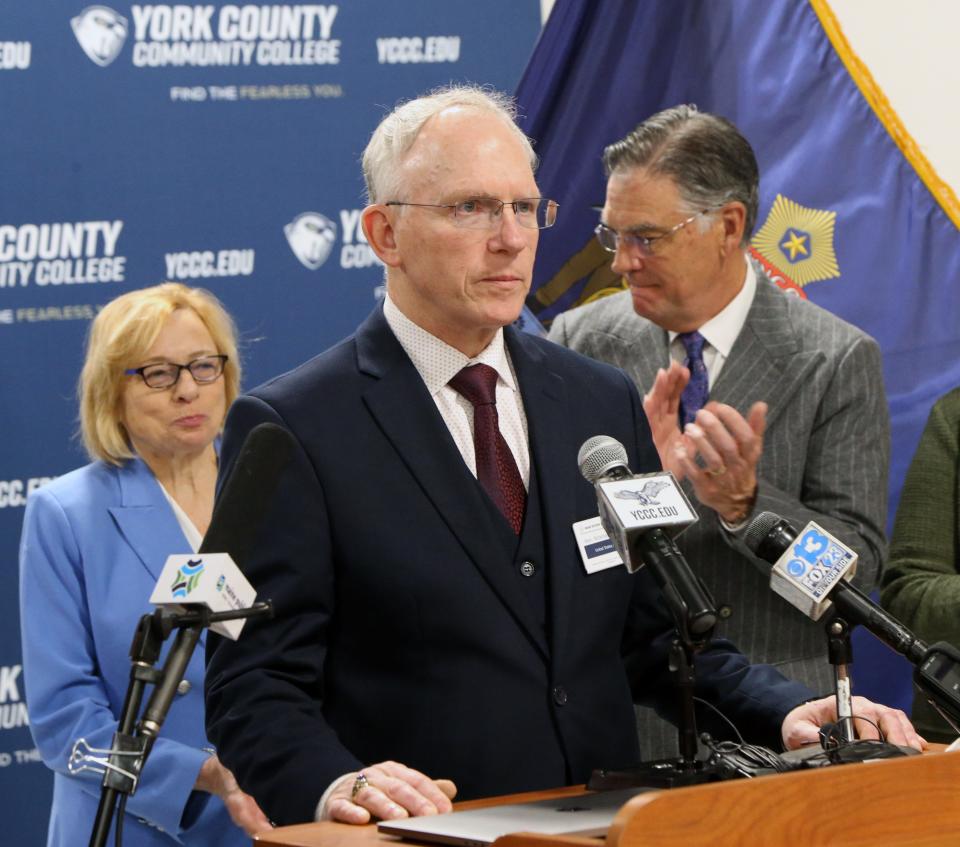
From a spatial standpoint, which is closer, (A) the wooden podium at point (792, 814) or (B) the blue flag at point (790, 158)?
(A) the wooden podium at point (792, 814)

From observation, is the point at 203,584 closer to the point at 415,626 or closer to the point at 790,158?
the point at 415,626

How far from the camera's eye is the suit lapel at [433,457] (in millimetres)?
2152

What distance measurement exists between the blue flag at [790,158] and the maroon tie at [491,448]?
2025 mm

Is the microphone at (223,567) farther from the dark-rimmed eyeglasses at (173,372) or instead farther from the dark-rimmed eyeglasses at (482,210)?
the dark-rimmed eyeglasses at (173,372)

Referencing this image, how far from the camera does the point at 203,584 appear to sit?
1587 mm

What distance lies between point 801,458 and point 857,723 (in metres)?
1.32

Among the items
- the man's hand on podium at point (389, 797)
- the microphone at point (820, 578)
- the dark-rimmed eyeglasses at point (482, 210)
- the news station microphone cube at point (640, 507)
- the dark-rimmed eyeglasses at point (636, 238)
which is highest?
the dark-rimmed eyeglasses at point (636, 238)

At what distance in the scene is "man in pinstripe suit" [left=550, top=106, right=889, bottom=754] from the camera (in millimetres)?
3137

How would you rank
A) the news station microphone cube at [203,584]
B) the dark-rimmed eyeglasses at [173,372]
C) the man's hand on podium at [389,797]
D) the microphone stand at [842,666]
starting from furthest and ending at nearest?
1. the dark-rimmed eyeglasses at [173,372]
2. the microphone stand at [842,666]
3. the man's hand on podium at [389,797]
4. the news station microphone cube at [203,584]

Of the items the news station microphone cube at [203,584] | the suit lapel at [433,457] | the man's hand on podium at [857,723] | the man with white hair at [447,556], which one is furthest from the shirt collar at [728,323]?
the news station microphone cube at [203,584]

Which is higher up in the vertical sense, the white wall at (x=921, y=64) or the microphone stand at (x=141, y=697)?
the white wall at (x=921, y=64)

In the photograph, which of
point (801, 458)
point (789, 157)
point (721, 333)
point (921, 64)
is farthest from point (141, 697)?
point (921, 64)

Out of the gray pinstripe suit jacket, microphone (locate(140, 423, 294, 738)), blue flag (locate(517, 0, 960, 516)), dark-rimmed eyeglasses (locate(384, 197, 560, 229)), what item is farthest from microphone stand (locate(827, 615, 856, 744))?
blue flag (locate(517, 0, 960, 516))

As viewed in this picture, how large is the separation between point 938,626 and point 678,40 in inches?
78.7
